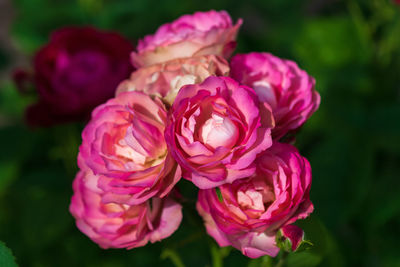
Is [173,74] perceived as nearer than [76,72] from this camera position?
Yes

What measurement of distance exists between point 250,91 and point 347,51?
0.94m

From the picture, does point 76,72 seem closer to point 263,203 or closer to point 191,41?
point 191,41

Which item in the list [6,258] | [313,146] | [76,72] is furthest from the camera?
[313,146]

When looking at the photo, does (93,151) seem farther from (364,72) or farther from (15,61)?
(15,61)

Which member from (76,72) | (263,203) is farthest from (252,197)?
(76,72)

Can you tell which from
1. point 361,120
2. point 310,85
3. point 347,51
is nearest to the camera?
point 310,85

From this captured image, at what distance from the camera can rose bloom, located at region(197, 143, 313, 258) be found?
488 mm

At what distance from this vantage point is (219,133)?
486mm

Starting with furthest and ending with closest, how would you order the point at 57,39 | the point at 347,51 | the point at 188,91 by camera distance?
the point at 347,51
the point at 57,39
the point at 188,91

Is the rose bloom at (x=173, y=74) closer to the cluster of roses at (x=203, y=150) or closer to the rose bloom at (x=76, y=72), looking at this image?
the cluster of roses at (x=203, y=150)

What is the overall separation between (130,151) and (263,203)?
16 cm

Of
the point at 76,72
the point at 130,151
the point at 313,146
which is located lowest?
the point at 313,146

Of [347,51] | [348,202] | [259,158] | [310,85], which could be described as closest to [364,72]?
[347,51]

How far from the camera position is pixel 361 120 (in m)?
1.19
